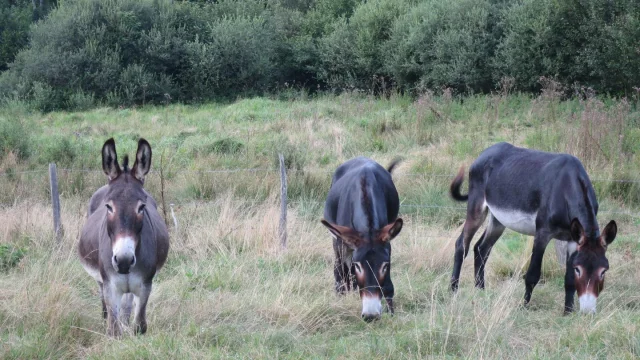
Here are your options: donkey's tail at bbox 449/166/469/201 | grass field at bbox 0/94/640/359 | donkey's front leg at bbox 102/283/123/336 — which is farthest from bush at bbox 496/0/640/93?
donkey's front leg at bbox 102/283/123/336

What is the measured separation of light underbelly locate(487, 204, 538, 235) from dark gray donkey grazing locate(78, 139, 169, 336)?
11.1 feet

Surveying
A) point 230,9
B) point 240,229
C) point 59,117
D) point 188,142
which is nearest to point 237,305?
point 240,229

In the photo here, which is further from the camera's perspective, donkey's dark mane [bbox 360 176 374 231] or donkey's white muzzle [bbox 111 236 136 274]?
donkey's dark mane [bbox 360 176 374 231]

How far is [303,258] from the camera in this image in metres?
7.38

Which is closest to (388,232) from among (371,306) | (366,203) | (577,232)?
(366,203)

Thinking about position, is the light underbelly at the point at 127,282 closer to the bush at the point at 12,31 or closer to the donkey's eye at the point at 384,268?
the donkey's eye at the point at 384,268

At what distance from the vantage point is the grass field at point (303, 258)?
16.2ft

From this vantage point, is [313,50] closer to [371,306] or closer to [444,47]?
[444,47]

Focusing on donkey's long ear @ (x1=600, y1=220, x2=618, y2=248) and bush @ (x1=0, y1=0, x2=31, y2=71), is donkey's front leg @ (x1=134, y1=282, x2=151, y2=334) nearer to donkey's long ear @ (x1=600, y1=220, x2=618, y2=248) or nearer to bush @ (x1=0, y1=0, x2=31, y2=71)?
donkey's long ear @ (x1=600, y1=220, x2=618, y2=248)

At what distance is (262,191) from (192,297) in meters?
3.89

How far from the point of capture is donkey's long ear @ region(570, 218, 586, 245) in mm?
5641

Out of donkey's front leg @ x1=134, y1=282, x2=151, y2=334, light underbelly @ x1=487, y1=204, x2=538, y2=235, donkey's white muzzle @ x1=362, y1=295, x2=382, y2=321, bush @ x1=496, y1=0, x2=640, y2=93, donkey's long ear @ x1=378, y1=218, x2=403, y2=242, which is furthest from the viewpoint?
bush @ x1=496, y1=0, x2=640, y2=93

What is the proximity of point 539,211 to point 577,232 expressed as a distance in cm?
64

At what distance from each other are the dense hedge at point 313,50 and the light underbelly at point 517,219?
13.4 metres
